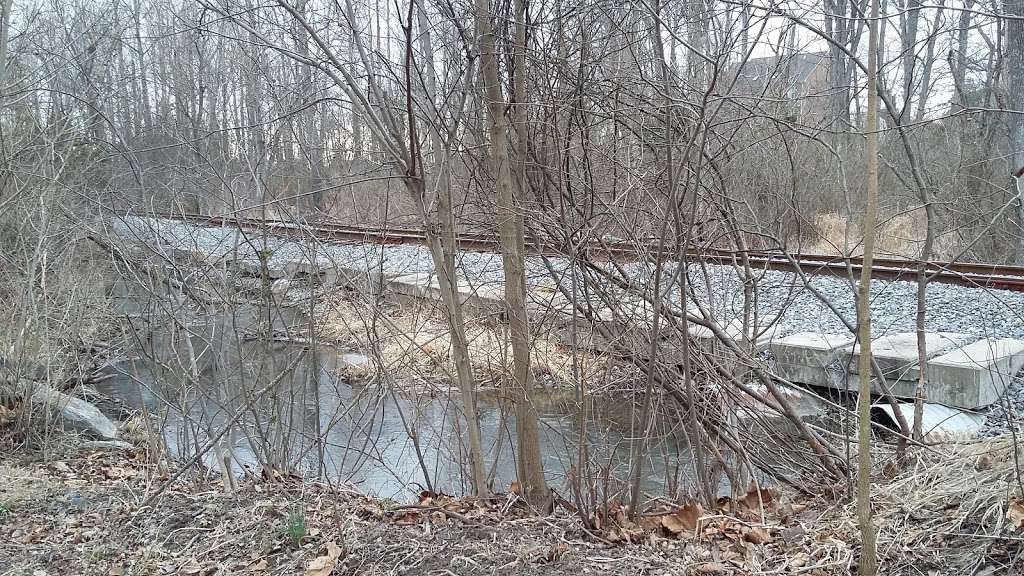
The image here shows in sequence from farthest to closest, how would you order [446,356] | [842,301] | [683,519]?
[842,301]
[446,356]
[683,519]

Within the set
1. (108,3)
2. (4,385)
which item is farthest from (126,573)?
(108,3)

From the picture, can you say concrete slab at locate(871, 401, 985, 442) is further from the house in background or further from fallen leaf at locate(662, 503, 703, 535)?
fallen leaf at locate(662, 503, 703, 535)

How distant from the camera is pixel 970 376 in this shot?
5996mm

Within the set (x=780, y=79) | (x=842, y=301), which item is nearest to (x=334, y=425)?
(x=780, y=79)

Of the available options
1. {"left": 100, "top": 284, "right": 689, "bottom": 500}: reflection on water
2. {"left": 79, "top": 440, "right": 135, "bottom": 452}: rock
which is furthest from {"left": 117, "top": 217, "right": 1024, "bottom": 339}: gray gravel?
{"left": 79, "top": 440, "right": 135, "bottom": 452}: rock

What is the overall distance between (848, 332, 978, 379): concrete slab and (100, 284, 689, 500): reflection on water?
6.18 ft

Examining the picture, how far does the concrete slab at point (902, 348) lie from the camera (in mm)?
6427

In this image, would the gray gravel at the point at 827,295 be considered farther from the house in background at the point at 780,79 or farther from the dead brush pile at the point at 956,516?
the dead brush pile at the point at 956,516

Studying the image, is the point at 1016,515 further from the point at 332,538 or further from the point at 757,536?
the point at 332,538

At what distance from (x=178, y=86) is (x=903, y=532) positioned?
24.2 ft

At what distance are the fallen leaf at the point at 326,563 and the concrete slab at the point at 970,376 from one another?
4977 mm

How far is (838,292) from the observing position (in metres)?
8.73

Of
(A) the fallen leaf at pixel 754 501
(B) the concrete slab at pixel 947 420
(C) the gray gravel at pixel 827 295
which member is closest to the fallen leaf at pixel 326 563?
(A) the fallen leaf at pixel 754 501

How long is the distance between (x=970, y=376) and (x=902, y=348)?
2.48ft
